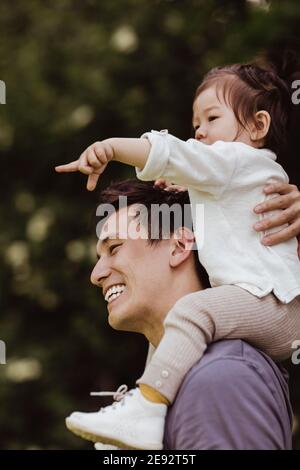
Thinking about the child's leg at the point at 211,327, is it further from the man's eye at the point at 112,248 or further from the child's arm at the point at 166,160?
the man's eye at the point at 112,248

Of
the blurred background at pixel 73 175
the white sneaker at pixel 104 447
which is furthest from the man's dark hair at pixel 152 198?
the blurred background at pixel 73 175

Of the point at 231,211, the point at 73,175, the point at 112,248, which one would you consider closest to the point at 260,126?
the point at 231,211

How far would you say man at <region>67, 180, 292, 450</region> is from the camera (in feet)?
6.97

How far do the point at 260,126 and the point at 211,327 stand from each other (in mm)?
640

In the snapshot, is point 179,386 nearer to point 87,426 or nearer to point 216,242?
point 87,426

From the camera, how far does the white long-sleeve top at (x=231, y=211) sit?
2.37 m

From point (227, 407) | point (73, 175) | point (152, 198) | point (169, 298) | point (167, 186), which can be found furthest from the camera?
point (73, 175)

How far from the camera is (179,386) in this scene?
2.25 metres

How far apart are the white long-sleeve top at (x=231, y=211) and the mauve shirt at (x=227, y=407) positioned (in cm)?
22

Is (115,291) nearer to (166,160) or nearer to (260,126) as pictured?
(166,160)

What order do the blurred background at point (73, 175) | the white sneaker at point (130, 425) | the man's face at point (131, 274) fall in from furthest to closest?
the blurred background at point (73, 175), the man's face at point (131, 274), the white sneaker at point (130, 425)

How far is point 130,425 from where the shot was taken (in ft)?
7.29

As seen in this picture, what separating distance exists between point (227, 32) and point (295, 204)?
294 centimetres

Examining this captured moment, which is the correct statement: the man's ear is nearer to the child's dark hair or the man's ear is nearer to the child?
the child
